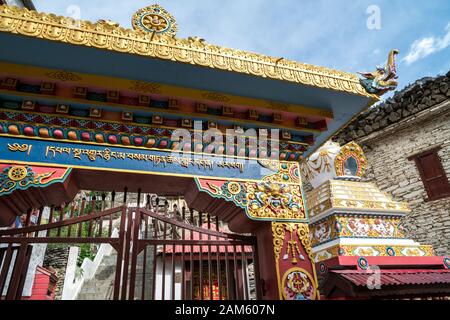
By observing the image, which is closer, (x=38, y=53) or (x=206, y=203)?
(x=38, y=53)

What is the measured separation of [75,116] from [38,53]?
0.76 meters

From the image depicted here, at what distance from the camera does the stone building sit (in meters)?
11.0

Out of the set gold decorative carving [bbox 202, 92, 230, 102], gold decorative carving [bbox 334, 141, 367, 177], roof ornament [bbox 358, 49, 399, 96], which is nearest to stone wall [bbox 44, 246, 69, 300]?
gold decorative carving [bbox 334, 141, 367, 177]

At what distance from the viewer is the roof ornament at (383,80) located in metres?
4.08

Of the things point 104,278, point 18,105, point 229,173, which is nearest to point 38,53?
point 18,105

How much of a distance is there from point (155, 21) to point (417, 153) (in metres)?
11.5

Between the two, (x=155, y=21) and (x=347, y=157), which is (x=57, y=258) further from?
(x=155, y=21)

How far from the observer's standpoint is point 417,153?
11.9 m

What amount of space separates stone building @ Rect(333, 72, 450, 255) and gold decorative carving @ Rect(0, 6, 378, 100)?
358 inches

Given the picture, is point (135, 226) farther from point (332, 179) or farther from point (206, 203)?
point (332, 179)

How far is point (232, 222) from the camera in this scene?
435cm

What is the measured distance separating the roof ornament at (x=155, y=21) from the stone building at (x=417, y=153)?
11.0 meters

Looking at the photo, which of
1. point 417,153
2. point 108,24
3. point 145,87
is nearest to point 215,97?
point 145,87

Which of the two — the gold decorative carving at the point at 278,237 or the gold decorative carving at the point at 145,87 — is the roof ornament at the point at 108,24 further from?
the gold decorative carving at the point at 278,237
